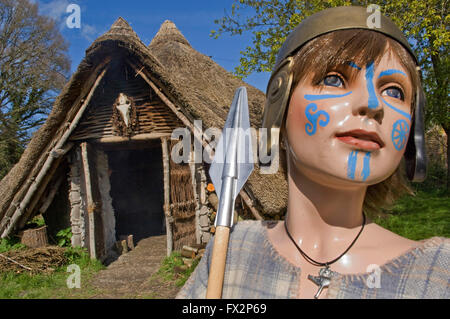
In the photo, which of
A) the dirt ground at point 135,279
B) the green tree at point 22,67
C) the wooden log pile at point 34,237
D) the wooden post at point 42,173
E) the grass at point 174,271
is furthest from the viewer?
the green tree at point 22,67

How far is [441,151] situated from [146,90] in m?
14.1

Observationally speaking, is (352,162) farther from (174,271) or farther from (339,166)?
(174,271)

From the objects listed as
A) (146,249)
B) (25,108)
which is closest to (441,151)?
(146,249)

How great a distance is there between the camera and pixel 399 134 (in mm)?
1121

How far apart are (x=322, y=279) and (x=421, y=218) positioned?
7.19 metres

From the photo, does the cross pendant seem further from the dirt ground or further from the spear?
the dirt ground

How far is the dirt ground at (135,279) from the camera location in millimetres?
4695

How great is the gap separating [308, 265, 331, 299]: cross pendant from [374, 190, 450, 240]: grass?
3.84 m

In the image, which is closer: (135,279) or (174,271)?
(174,271)

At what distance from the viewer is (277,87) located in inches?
50.3

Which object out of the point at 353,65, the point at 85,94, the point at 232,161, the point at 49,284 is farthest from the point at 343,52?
the point at 49,284

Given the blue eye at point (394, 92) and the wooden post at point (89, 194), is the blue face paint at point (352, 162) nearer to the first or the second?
the blue eye at point (394, 92)

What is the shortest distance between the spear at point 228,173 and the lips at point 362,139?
416 millimetres

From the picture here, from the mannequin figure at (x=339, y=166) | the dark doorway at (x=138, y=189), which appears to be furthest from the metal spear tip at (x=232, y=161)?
the dark doorway at (x=138, y=189)
